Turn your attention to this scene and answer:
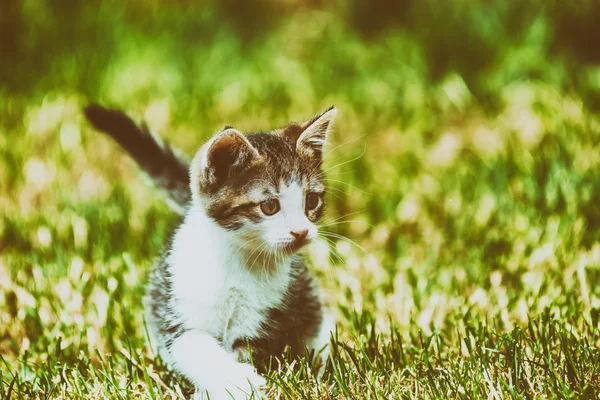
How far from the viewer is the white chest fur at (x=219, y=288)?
2334 millimetres

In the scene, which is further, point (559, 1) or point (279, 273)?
point (559, 1)

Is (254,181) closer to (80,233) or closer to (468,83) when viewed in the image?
(80,233)

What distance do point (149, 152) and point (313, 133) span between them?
30.2 inches

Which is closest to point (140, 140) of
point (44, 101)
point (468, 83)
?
point (44, 101)

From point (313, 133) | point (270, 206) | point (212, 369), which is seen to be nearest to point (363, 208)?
point (313, 133)

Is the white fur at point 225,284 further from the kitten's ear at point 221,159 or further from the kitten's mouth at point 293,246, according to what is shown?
the kitten's ear at point 221,159

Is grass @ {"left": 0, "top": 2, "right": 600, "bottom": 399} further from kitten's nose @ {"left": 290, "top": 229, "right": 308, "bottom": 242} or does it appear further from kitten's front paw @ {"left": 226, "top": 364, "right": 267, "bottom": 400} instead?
kitten's nose @ {"left": 290, "top": 229, "right": 308, "bottom": 242}

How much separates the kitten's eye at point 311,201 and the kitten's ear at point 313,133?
0.55 feet

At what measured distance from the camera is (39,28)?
17.7 ft

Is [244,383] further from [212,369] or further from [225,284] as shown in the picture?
[225,284]

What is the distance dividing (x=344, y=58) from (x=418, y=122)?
157 centimetres

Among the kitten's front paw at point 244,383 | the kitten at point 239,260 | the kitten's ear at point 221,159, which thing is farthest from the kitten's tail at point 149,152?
the kitten's front paw at point 244,383

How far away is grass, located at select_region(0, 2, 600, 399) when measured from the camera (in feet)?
7.64

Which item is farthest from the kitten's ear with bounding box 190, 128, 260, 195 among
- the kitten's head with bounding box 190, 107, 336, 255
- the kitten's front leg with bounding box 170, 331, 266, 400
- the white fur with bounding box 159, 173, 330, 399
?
the kitten's front leg with bounding box 170, 331, 266, 400
